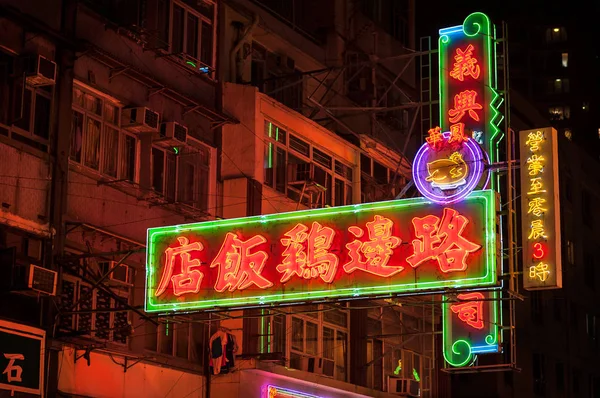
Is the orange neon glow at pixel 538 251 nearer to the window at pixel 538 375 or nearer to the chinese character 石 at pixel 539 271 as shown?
the chinese character 石 at pixel 539 271

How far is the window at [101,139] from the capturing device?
73.9 feet

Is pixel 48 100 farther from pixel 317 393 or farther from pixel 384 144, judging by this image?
pixel 384 144

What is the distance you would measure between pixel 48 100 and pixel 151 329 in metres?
5.08

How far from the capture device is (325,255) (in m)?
20.2

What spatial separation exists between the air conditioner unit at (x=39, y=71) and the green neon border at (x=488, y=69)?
8.15 m

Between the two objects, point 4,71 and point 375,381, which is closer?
point 4,71

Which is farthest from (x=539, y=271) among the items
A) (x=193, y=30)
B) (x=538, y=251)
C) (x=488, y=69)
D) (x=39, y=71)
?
(x=193, y=30)

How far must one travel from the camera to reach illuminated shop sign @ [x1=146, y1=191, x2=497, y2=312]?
19297 millimetres

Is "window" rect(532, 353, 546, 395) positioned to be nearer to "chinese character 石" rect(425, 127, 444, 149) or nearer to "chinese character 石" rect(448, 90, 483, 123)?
"chinese character 石" rect(448, 90, 483, 123)

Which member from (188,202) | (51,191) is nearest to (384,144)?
(188,202)

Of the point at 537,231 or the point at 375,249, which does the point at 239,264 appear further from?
the point at 537,231

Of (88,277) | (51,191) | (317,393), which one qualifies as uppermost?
(51,191)

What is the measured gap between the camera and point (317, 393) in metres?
27.6

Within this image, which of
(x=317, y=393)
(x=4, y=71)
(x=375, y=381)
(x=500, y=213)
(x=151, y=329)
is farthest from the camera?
(x=375, y=381)
